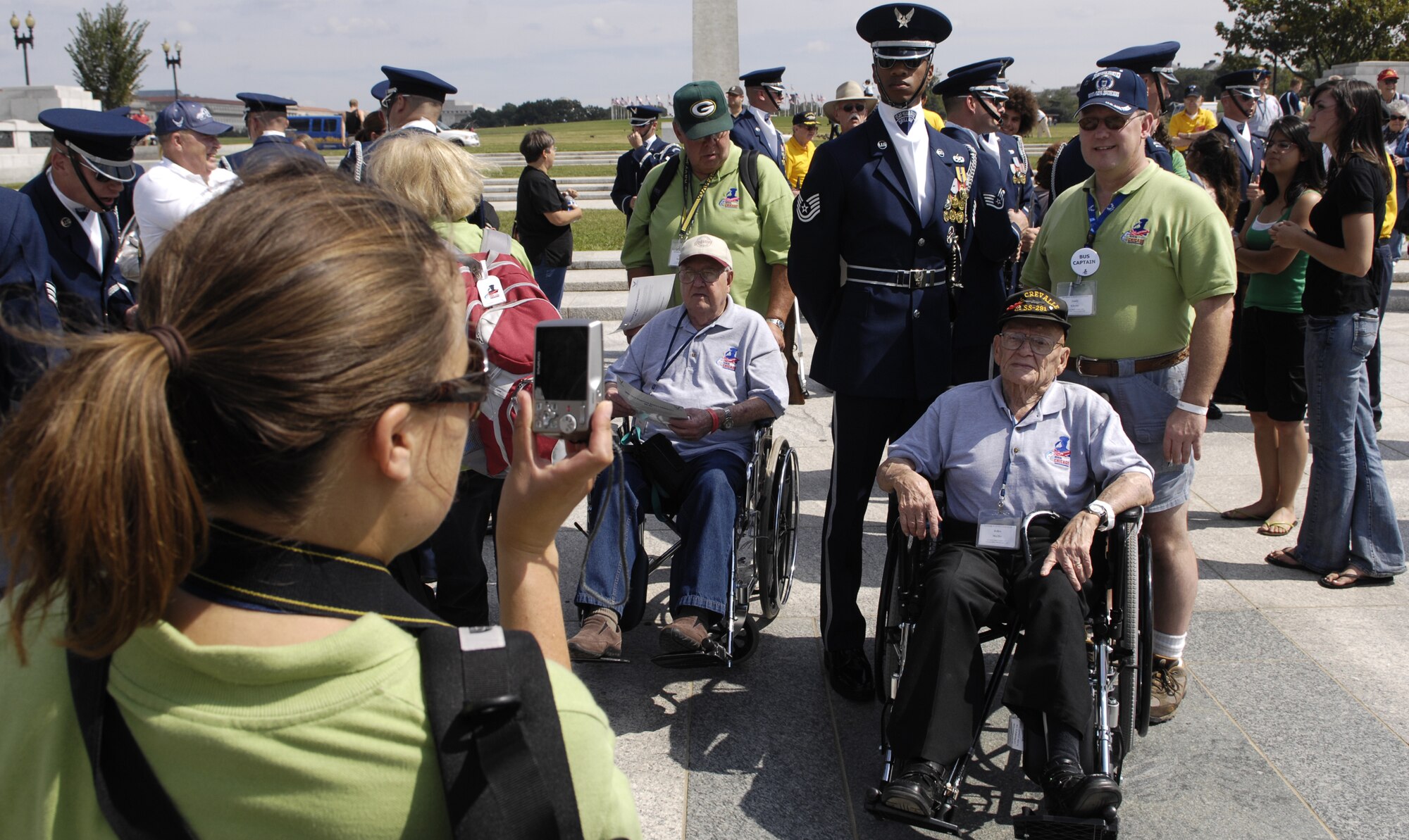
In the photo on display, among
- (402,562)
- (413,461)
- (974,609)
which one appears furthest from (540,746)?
(974,609)

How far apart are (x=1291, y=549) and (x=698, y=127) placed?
3232 millimetres

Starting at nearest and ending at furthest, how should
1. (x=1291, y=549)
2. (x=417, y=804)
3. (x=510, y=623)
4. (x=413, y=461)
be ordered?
(x=417, y=804) < (x=413, y=461) < (x=510, y=623) < (x=1291, y=549)

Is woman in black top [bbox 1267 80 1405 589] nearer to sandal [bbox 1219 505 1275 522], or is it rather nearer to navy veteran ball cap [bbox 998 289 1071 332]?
sandal [bbox 1219 505 1275 522]

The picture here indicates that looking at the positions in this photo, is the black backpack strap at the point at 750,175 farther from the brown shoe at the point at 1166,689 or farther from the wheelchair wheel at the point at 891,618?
the brown shoe at the point at 1166,689

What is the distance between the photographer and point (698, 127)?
5.12 metres

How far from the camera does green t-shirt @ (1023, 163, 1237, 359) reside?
332cm

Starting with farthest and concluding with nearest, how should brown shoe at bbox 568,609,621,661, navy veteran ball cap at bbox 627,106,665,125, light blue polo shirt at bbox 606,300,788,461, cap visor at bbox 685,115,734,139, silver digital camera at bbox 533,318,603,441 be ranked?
navy veteran ball cap at bbox 627,106,665,125, cap visor at bbox 685,115,734,139, light blue polo shirt at bbox 606,300,788,461, brown shoe at bbox 568,609,621,661, silver digital camera at bbox 533,318,603,441

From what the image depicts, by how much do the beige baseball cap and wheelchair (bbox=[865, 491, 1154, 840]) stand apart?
132 centimetres

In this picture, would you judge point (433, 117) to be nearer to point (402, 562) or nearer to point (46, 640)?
point (402, 562)

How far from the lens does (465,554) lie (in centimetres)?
332

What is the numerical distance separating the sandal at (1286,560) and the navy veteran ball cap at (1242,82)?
4.60m

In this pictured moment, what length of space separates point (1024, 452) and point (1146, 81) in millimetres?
3201

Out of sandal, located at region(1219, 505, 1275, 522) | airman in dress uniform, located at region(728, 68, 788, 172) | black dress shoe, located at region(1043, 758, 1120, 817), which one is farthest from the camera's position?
airman in dress uniform, located at region(728, 68, 788, 172)

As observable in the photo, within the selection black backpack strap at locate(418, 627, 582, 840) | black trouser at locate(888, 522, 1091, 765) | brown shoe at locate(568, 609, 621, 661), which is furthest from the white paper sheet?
black backpack strap at locate(418, 627, 582, 840)
